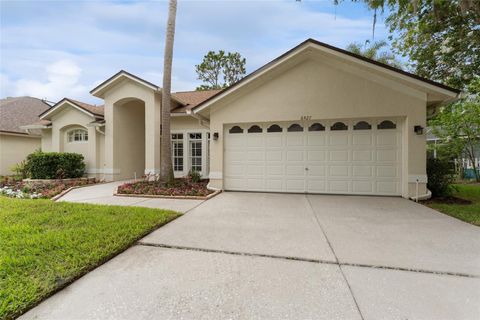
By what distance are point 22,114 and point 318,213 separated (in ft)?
76.4

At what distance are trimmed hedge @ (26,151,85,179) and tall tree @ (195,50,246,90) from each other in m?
18.4

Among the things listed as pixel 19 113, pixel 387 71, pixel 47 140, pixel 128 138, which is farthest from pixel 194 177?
pixel 19 113

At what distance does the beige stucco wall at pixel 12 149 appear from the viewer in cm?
1486

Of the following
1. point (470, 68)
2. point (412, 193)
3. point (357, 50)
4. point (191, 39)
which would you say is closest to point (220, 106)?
point (191, 39)

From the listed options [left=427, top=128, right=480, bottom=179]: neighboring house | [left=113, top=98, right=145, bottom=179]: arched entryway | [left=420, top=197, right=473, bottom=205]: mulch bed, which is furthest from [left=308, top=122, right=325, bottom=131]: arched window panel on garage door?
[left=427, top=128, right=480, bottom=179]: neighboring house

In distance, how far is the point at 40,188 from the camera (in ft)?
30.8

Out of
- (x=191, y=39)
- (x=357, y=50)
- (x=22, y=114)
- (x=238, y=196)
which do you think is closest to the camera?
(x=238, y=196)

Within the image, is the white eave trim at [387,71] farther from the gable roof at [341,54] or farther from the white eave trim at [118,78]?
the white eave trim at [118,78]

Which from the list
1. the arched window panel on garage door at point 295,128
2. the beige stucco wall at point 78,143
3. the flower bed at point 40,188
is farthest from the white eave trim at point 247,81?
the beige stucco wall at point 78,143

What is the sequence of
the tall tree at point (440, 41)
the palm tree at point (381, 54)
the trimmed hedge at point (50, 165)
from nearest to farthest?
the tall tree at point (440, 41), the trimmed hedge at point (50, 165), the palm tree at point (381, 54)

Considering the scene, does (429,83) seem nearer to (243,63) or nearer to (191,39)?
(191,39)

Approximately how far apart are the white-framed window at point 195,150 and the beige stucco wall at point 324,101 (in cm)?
303

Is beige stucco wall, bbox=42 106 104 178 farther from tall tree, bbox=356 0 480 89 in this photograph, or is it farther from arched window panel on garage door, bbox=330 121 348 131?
tall tree, bbox=356 0 480 89

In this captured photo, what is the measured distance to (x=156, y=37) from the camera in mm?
11211
